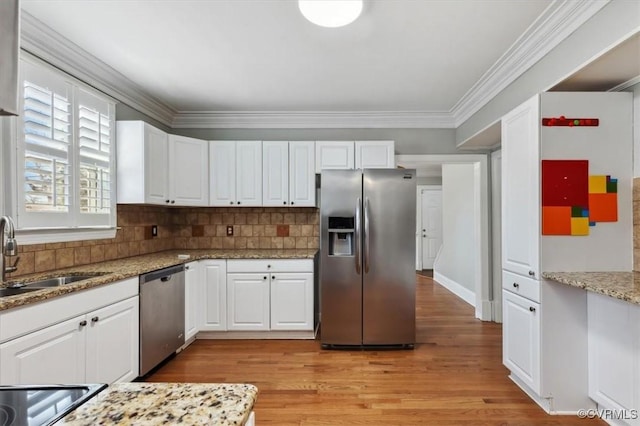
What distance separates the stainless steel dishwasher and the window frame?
0.60m

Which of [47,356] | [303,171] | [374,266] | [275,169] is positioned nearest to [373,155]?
[303,171]

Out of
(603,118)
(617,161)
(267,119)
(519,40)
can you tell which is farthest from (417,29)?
(267,119)

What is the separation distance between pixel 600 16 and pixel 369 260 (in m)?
2.30

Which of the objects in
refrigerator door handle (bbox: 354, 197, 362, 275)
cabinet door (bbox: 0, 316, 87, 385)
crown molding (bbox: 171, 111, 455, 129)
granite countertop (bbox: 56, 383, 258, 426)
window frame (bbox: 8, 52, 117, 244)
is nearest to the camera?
granite countertop (bbox: 56, 383, 258, 426)

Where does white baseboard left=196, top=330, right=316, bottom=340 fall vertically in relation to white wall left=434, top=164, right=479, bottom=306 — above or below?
below

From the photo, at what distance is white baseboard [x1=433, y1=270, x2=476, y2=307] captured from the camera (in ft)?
15.6

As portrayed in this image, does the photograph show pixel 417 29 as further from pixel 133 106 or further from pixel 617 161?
pixel 133 106

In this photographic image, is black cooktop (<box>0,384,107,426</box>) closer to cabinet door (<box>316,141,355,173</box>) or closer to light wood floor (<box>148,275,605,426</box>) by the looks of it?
light wood floor (<box>148,275,605,426</box>)

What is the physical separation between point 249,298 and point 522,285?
2.44m

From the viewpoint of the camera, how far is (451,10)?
1.99m

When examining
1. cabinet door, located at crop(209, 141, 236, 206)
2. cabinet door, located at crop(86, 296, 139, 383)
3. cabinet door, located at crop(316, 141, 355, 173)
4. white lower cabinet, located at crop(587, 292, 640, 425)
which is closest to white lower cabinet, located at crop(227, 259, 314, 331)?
cabinet door, located at crop(209, 141, 236, 206)

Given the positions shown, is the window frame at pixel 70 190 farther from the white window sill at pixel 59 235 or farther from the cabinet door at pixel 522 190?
the cabinet door at pixel 522 190

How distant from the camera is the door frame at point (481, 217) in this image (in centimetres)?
391

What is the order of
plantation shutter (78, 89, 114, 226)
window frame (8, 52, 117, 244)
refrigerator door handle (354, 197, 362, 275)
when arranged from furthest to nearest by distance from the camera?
refrigerator door handle (354, 197, 362, 275) < plantation shutter (78, 89, 114, 226) < window frame (8, 52, 117, 244)
